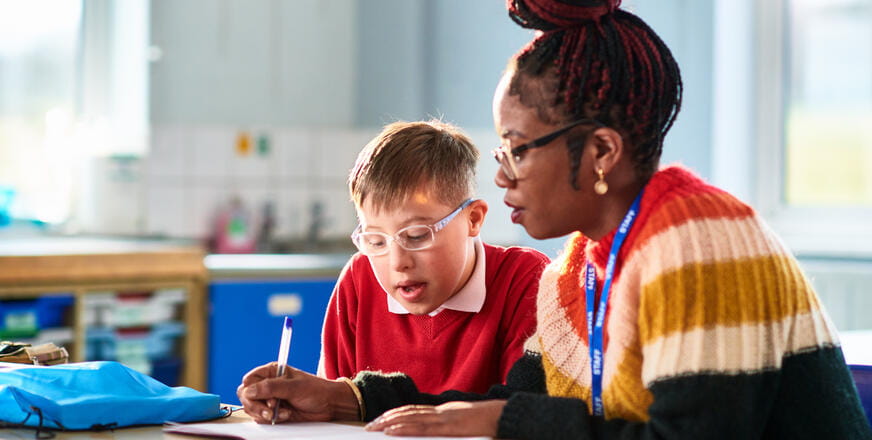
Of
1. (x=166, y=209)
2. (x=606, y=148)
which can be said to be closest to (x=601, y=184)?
(x=606, y=148)

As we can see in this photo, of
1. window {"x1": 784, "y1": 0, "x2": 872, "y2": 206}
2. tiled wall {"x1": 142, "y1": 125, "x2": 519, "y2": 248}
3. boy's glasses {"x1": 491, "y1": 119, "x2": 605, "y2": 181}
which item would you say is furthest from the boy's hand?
tiled wall {"x1": 142, "y1": 125, "x2": 519, "y2": 248}

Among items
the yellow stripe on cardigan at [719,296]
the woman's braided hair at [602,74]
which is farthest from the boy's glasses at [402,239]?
the yellow stripe on cardigan at [719,296]

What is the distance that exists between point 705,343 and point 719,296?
5 cm

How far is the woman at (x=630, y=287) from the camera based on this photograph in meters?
1.07

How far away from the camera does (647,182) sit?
1256 mm

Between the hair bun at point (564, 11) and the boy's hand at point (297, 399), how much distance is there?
0.55m

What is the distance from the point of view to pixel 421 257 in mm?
1634

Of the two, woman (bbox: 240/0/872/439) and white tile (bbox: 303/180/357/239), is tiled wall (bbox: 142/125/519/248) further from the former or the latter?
woman (bbox: 240/0/872/439)

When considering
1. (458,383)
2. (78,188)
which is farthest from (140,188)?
(458,383)

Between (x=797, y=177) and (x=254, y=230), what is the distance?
92.2 inches

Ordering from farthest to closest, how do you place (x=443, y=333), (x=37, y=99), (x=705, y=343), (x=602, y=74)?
1. (x=37, y=99)
2. (x=443, y=333)
3. (x=602, y=74)
4. (x=705, y=343)

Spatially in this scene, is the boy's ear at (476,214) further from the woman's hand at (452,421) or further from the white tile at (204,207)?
the white tile at (204,207)

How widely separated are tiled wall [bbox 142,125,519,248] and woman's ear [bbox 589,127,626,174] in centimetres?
313

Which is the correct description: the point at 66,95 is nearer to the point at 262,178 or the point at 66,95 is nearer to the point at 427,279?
the point at 262,178
